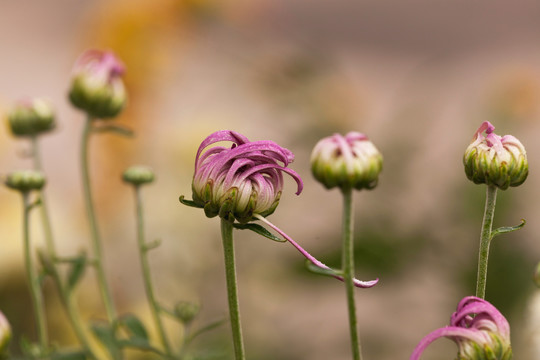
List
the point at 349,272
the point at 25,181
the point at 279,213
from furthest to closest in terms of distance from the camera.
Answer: the point at 279,213 < the point at 25,181 < the point at 349,272

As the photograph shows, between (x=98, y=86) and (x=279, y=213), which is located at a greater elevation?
(x=98, y=86)

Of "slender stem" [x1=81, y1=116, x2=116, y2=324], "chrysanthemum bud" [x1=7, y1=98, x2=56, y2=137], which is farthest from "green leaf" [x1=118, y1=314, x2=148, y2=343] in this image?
"chrysanthemum bud" [x1=7, y1=98, x2=56, y2=137]

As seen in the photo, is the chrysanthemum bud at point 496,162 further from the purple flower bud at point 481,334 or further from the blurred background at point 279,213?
the blurred background at point 279,213

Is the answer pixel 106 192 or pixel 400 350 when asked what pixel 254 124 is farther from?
pixel 400 350

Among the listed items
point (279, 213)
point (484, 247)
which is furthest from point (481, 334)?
point (279, 213)

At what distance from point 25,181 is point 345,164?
0.15m

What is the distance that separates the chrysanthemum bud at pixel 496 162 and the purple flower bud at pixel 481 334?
3 cm

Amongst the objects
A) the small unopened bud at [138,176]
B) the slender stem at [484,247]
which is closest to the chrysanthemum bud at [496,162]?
the slender stem at [484,247]

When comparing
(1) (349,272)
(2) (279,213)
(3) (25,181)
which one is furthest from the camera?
(2) (279,213)

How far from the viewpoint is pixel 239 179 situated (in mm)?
167

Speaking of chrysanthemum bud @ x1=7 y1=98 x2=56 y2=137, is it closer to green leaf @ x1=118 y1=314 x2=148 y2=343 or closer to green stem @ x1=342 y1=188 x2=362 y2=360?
green leaf @ x1=118 y1=314 x2=148 y2=343

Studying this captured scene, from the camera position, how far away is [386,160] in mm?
526

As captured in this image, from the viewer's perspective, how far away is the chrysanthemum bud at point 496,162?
167 mm

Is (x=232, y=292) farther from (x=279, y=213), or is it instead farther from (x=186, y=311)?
(x=279, y=213)
